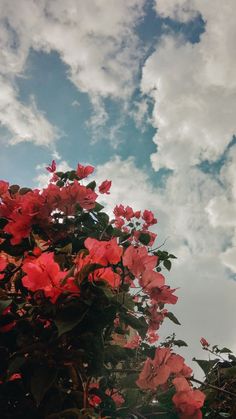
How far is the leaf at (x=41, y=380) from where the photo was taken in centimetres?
104

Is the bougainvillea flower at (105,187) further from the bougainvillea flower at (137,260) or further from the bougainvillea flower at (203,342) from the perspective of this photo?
the bougainvillea flower at (203,342)

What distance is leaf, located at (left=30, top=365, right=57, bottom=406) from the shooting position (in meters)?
1.04

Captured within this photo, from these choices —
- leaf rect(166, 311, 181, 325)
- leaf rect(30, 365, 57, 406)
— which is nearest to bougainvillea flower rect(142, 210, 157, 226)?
leaf rect(166, 311, 181, 325)

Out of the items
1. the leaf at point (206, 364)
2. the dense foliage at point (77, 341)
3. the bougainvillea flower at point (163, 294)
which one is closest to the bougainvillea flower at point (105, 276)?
the dense foliage at point (77, 341)

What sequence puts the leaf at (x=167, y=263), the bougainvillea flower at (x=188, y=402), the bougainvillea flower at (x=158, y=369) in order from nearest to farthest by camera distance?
the bougainvillea flower at (x=188, y=402), the bougainvillea flower at (x=158, y=369), the leaf at (x=167, y=263)

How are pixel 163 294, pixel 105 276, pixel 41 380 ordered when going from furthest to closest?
pixel 163 294
pixel 105 276
pixel 41 380

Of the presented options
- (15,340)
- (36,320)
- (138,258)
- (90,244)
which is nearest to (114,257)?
(90,244)

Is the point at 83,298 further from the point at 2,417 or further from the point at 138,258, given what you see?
the point at 2,417

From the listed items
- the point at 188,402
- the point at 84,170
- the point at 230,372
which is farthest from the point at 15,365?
the point at 84,170

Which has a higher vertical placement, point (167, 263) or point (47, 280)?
point (167, 263)

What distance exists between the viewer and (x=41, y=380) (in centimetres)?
108

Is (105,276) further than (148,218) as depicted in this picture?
No

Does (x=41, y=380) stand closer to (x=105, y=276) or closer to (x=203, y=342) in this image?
(x=105, y=276)

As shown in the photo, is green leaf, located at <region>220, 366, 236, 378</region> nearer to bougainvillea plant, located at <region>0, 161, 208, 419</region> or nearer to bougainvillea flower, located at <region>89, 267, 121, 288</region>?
bougainvillea plant, located at <region>0, 161, 208, 419</region>
